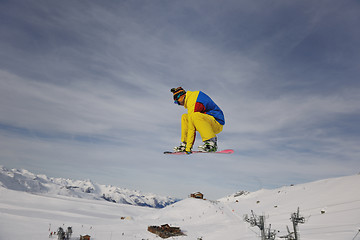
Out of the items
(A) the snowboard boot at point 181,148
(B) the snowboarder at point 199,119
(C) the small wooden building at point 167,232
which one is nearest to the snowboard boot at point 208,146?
(B) the snowboarder at point 199,119

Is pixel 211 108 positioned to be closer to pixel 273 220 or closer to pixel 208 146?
pixel 208 146

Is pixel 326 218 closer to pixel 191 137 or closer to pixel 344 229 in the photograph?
pixel 344 229

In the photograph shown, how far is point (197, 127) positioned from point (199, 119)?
0.18 meters

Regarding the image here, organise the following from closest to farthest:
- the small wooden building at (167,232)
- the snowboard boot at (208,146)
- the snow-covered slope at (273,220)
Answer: the snowboard boot at (208,146) → the snow-covered slope at (273,220) → the small wooden building at (167,232)

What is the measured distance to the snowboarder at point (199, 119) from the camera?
4.50 metres

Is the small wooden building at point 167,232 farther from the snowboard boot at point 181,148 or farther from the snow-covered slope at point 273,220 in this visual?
the snowboard boot at point 181,148

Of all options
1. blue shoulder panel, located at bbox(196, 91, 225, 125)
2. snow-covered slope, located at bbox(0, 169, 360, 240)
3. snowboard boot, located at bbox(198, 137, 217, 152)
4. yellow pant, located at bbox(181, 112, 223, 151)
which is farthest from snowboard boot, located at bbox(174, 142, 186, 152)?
snow-covered slope, located at bbox(0, 169, 360, 240)

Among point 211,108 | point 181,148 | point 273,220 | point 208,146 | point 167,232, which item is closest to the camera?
point 208,146

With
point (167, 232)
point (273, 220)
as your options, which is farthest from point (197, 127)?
point (167, 232)

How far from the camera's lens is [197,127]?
4508 millimetres

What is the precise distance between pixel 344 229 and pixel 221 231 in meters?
20.0

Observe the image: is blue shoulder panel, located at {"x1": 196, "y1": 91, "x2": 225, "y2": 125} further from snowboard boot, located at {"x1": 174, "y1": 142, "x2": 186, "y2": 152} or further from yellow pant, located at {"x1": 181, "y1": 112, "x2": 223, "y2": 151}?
snowboard boot, located at {"x1": 174, "y1": 142, "x2": 186, "y2": 152}

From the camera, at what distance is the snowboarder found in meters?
4.50

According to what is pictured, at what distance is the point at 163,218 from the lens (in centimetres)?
5547
